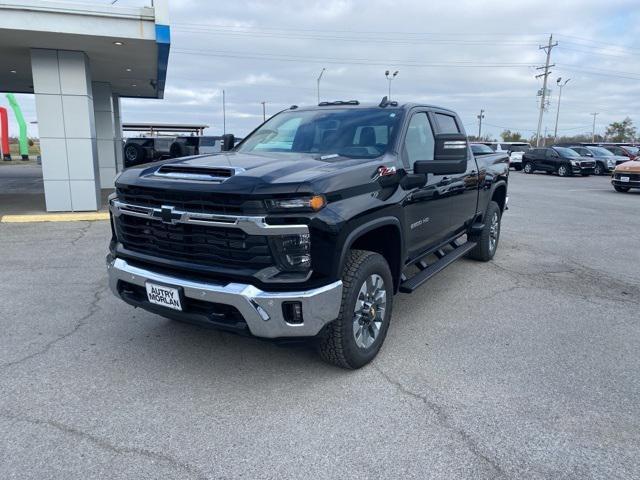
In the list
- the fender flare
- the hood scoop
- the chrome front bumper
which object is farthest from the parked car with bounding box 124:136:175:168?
the chrome front bumper

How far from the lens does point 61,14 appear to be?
8750 millimetres

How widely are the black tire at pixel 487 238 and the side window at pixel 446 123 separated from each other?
1.50 metres

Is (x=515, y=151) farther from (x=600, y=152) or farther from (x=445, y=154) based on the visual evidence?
(x=445, y=154)

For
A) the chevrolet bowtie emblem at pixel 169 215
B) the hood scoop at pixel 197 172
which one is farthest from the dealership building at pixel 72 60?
the chevrolet bowtie emblem at pixel 169 215

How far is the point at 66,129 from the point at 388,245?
906cm

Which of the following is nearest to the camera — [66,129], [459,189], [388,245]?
[388,245]

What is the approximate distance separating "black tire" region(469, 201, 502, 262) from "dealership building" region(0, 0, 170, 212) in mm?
6864

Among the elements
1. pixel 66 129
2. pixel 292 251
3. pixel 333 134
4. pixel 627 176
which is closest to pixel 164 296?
pixel 292 251

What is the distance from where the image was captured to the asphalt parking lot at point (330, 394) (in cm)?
264

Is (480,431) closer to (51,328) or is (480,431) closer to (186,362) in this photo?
(186,362)

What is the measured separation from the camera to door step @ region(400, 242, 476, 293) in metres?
4.21

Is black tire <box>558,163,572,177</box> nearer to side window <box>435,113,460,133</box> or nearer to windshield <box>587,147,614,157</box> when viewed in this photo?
windshield <box>587,147,614,157</box>

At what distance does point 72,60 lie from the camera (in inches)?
401

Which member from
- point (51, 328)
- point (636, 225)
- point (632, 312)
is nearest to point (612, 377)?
point (632, 312)
